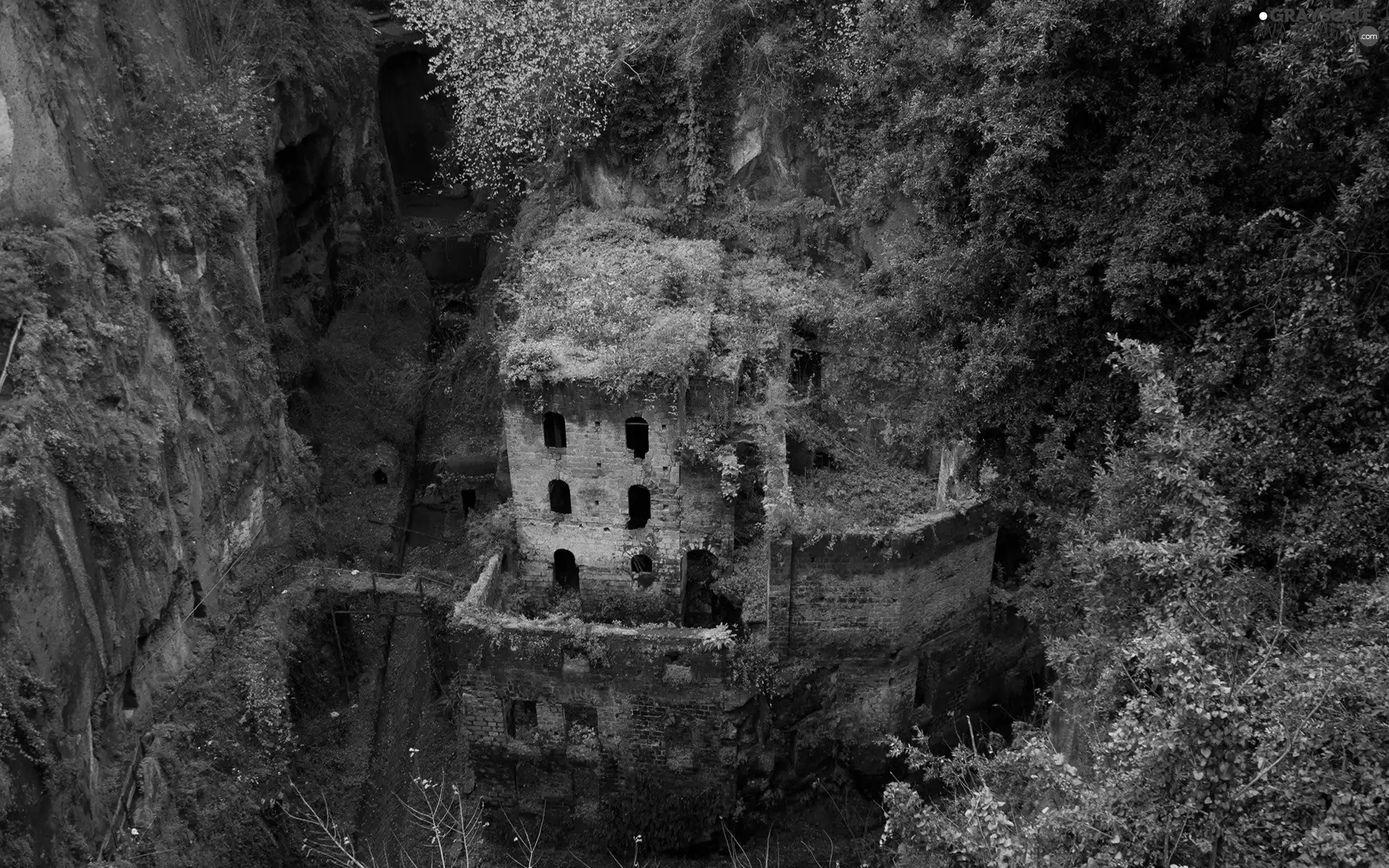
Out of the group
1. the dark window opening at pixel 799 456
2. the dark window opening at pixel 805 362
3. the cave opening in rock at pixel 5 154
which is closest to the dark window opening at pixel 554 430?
the dark window opening at pixel 799 456

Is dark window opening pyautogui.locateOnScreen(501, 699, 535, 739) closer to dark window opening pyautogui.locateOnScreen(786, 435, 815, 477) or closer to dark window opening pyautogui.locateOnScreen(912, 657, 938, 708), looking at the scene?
dark window opening pyautogui.locateOnScreen(786, 435, 815, 477)

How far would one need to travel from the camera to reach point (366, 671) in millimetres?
17203

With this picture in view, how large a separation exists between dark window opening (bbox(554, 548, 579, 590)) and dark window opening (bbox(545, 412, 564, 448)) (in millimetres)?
1891

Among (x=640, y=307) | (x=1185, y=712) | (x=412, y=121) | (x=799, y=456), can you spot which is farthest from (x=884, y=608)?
(x=412, y=121)

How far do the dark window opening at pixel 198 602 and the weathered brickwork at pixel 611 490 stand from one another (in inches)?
182

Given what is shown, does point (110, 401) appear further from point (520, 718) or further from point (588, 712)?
point (588, 712)

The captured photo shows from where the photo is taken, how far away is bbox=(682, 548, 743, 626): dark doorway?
15391 millimetres

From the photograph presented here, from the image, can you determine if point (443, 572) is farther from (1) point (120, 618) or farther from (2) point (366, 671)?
(1) point (120, 618)

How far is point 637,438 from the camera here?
14.7 meters

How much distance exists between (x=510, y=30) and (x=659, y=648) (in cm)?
1132

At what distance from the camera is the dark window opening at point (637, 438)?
14.6 metres

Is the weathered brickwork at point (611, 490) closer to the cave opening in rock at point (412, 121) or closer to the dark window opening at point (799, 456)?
the dark window opening at point (799, 456)

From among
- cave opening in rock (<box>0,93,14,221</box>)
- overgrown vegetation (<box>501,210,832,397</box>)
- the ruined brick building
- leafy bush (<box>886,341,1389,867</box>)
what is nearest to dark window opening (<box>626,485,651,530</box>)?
the ruined brick building

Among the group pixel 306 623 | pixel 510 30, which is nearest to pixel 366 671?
pixel 306 623
